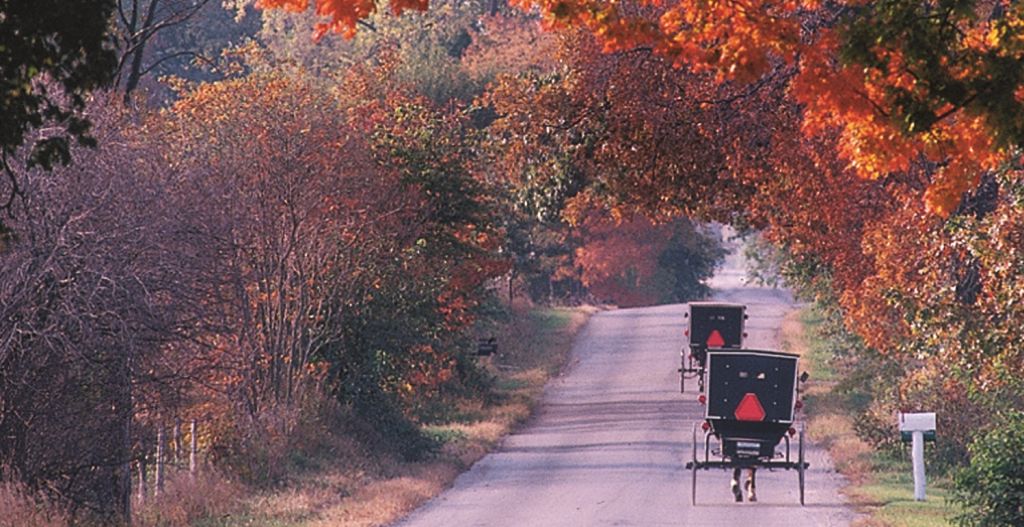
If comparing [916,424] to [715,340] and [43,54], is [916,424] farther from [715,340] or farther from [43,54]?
[43,54]

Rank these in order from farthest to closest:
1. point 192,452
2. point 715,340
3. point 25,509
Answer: point 715,340 < point 192,452 < point 25,509

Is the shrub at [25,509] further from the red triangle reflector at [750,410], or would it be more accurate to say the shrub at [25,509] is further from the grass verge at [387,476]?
the red triangle reflector at [750,410]

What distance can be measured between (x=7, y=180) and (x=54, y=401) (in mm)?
2444

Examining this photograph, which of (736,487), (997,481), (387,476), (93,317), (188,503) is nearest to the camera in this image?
(93,317)

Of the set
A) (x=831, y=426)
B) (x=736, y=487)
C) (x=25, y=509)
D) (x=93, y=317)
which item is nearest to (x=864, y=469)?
(x=736, y=487)

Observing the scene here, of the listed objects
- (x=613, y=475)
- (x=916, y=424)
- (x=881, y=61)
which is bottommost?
(x=613, y=475)

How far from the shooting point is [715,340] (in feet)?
132

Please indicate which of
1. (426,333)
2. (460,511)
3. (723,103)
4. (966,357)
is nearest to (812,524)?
(966,357)

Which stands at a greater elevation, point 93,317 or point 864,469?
point 93,317

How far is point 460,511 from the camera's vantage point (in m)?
23.2

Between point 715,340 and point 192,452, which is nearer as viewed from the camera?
point 192,452

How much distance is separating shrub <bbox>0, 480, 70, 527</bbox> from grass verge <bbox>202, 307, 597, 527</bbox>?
2.95 meters

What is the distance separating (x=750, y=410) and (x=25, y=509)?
1071 cm

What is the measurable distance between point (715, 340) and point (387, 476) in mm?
14679
